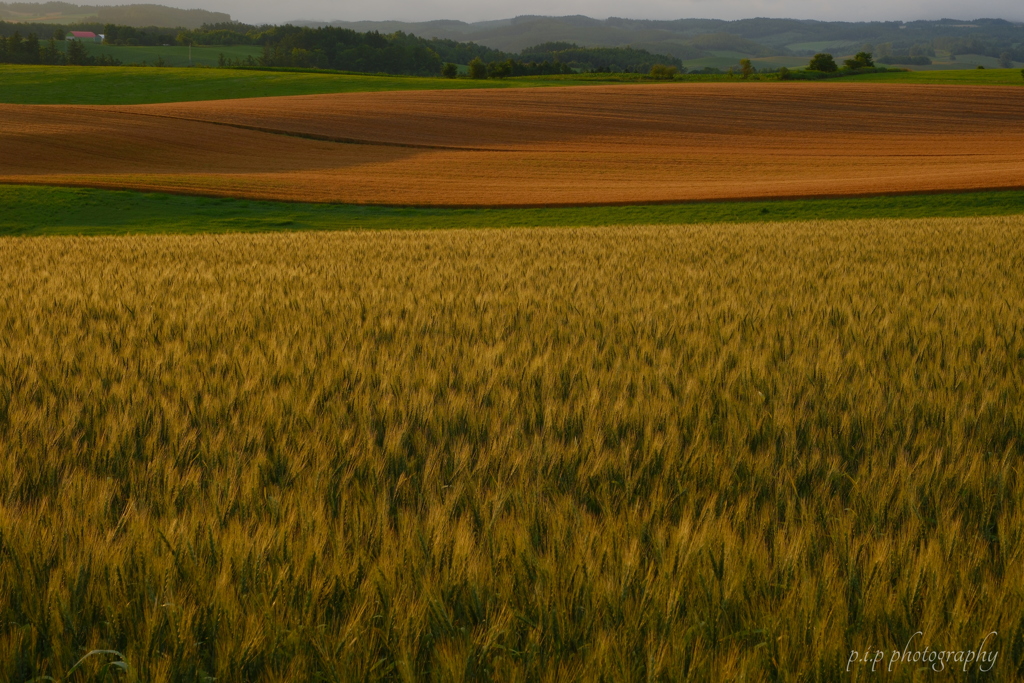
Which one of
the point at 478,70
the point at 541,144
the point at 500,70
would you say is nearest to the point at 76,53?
the point at 478,70

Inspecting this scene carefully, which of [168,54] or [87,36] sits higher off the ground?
[87,36]

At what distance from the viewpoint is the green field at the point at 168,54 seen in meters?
110

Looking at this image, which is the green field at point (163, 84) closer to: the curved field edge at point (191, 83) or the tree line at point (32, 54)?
the curved field edge at point (191, 83)

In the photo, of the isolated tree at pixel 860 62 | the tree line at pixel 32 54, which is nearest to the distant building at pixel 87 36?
the tree line at pixel 32 54

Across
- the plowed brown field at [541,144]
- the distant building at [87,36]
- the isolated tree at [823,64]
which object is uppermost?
the distant building at [87,36]

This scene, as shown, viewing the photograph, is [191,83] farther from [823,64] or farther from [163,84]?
[823,64]

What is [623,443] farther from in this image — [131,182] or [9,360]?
[131,182]

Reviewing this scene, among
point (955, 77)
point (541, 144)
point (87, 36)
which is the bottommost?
point (541, 144)

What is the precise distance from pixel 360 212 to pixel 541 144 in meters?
18.3

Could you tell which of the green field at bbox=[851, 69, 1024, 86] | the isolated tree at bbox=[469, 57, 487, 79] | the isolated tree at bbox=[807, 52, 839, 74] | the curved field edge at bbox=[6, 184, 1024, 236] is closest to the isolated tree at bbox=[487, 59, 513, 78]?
the isolated tree at bbox=[469, 57, 487, 79]

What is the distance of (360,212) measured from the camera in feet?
72.9

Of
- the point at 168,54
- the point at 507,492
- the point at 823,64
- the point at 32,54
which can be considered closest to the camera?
the point at 507,492

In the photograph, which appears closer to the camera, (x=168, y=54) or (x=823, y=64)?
(x=823, y=64)

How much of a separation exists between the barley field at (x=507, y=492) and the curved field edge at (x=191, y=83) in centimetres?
6123
